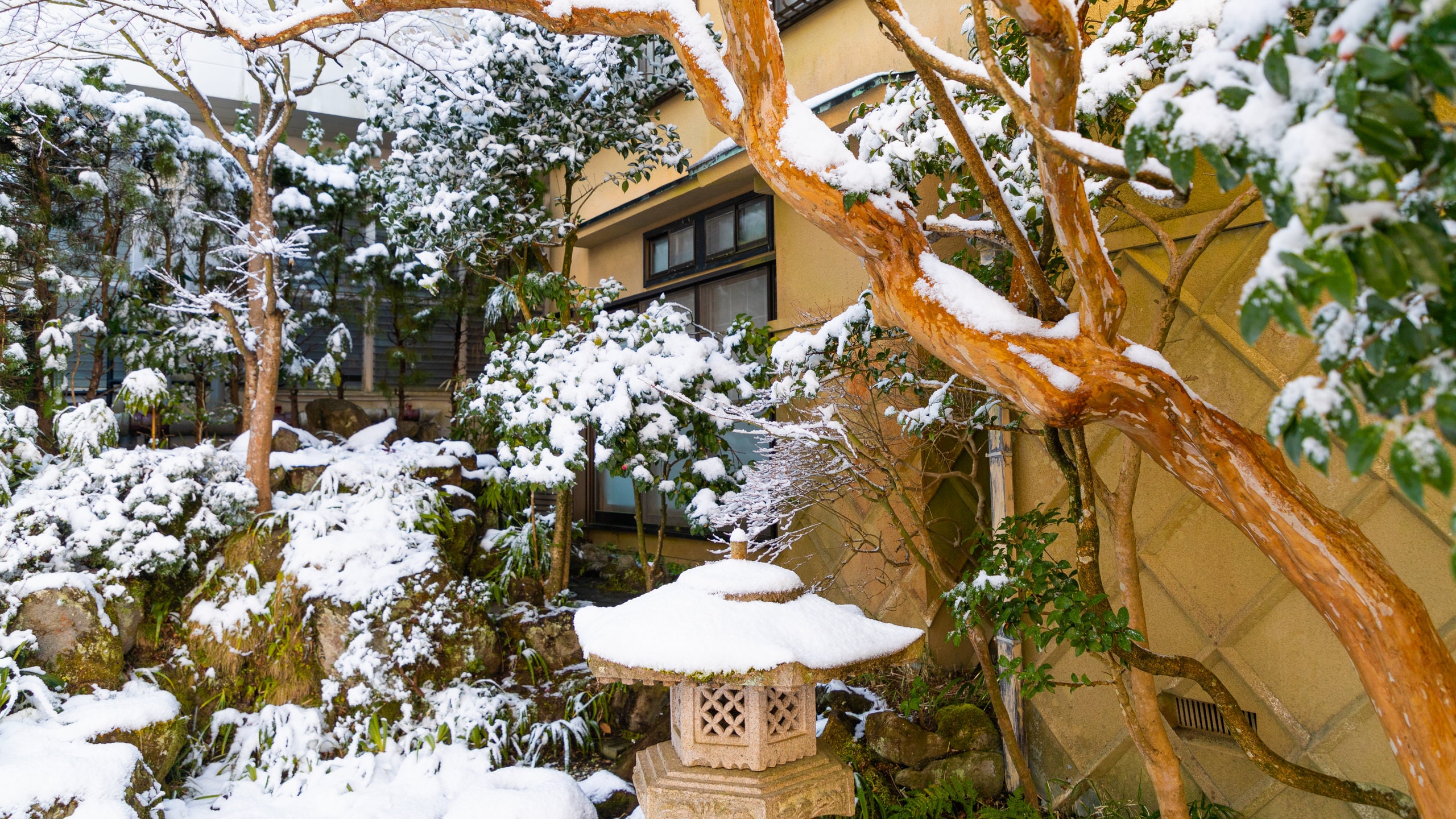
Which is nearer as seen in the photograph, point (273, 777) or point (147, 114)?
point (273, 777)

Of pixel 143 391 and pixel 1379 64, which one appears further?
pixel 143 391

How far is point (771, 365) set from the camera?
240 inches

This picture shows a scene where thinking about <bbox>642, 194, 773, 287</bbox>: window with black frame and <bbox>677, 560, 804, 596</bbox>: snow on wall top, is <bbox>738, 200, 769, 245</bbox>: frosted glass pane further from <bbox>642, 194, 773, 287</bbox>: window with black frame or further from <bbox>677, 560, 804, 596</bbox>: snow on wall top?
<bbox>677, 560, 804, 596</bbox>: snow on wall top

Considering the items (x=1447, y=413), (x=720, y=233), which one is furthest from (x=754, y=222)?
(x=1447, y=413)

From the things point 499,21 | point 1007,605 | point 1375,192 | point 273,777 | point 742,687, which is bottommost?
point 273,777

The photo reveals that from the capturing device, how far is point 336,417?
9180 millimetres

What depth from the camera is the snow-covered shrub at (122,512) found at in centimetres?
581

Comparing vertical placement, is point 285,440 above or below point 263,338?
below

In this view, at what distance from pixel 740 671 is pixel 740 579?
492mm

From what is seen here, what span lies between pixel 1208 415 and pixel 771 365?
409 centimetres

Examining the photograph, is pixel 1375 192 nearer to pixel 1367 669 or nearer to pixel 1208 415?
pixel 1208 415

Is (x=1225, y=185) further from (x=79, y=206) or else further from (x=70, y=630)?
(x=79, y=206)

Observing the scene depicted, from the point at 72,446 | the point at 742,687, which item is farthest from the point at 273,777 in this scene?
the point at 742,687

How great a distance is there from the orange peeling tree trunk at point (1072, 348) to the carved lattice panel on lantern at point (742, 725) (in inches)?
70.3
